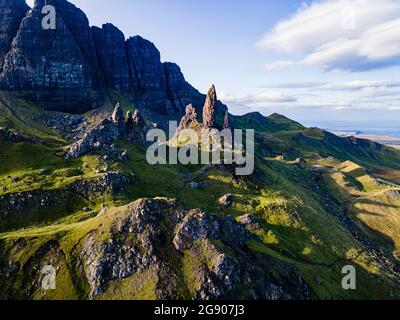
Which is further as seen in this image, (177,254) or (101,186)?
(101,186)

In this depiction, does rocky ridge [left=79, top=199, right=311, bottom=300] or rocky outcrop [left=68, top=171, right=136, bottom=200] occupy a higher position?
rocky outcrop [left=68, top=171, right=136, bottom=200]

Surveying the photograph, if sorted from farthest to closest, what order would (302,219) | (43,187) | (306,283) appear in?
(302,219) → (43,187) → (306,283)

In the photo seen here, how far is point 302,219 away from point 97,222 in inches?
4150

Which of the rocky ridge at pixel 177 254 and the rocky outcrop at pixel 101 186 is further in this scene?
the rocky outcrop at pixel 101 186

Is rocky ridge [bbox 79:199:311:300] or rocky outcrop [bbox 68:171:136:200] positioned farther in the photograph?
rocky outcrop [bbox 68:171:136:200]

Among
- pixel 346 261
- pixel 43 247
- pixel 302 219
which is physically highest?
pixel 43 247

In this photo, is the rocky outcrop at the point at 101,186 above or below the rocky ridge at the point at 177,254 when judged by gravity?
above

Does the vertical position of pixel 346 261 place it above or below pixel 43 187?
below

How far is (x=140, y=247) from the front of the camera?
332 feet

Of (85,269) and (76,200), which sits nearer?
(85,269)

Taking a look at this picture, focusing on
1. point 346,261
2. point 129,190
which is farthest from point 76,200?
point 346,261

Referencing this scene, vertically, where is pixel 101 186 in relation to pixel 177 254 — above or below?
above
